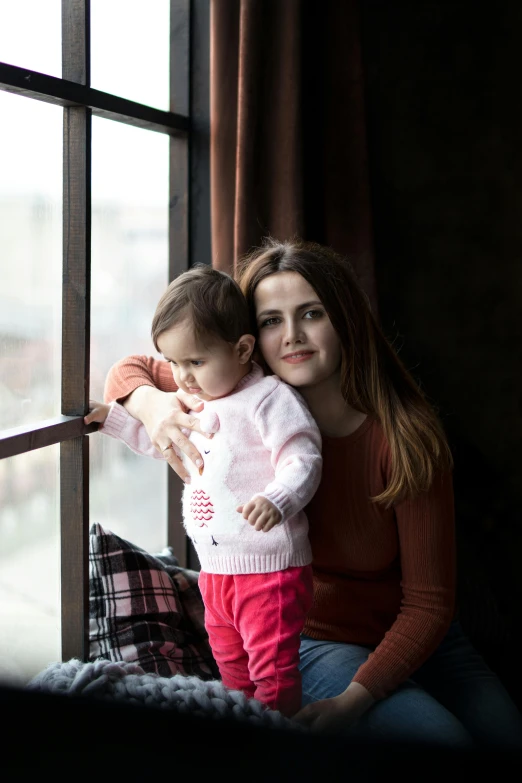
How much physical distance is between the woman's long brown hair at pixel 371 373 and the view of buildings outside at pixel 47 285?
0.43 meters

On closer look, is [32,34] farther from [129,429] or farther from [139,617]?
[139,617]

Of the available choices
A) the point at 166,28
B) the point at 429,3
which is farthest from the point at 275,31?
the point at 429,3

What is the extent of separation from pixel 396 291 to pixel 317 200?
656 mm

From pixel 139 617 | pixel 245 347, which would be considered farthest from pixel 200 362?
pixel 139 617

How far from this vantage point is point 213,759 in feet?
0.95

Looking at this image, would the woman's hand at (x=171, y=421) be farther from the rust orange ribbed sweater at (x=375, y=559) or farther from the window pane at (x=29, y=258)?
the window pane at (x=29, y=258)

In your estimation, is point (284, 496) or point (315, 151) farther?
point (315, 151)

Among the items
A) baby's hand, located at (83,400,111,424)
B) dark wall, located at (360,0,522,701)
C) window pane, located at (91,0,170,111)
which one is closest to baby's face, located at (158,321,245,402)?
baby's hand, located at (83,400,111,424)

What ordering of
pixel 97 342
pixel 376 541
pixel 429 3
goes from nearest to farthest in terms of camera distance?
pixel 376 541
pixel 97 342
pixel 429 3

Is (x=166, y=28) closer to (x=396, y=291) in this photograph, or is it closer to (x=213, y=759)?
(x=396, y=291)

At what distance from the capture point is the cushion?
1.58 metres

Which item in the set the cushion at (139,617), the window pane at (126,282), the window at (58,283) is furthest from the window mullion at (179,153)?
the cushion at (139,617)

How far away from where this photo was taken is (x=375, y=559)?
150cm

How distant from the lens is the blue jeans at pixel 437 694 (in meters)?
1.34
